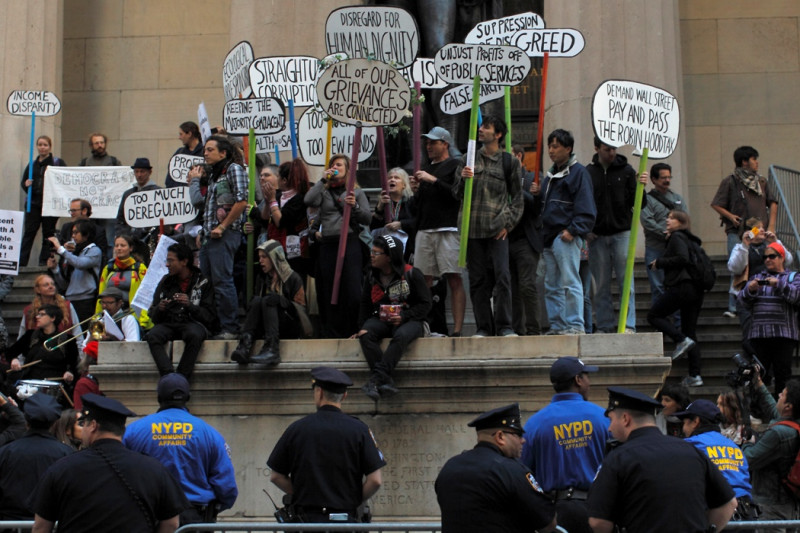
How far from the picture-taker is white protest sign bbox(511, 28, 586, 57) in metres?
13.3

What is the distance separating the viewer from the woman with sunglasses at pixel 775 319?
13.5 metres

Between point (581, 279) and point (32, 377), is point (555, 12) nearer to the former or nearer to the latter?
point (581, 279)

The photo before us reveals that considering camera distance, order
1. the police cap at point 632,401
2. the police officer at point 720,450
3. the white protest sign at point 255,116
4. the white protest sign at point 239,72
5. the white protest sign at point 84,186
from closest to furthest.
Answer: the police cap at point 632,401 < the police officer at point 720,450 < the white protest sign at point 255,116 < the white protest sign at point 239,72 < the white protest sign at point 84,186

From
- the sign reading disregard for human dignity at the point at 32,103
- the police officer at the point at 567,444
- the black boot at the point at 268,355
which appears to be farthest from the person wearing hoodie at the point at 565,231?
the sign reading disregard for human dignity at the point at 32,103

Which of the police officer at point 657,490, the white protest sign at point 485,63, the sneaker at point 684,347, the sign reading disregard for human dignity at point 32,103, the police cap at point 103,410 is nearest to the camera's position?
the police officer at point 657,490

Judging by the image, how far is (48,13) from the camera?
21.5m

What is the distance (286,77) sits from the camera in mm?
14359

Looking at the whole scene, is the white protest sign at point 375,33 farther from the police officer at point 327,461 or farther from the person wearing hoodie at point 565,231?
the police officer at point 327,461

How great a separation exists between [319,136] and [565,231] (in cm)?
335

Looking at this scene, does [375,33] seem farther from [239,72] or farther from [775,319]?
[775,319]

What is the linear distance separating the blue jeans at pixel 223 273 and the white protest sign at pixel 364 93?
1464mm

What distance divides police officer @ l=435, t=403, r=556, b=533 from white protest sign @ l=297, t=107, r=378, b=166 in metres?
6.98

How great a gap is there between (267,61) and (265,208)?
229 centimetres

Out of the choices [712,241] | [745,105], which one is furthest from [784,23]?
[712,241]
